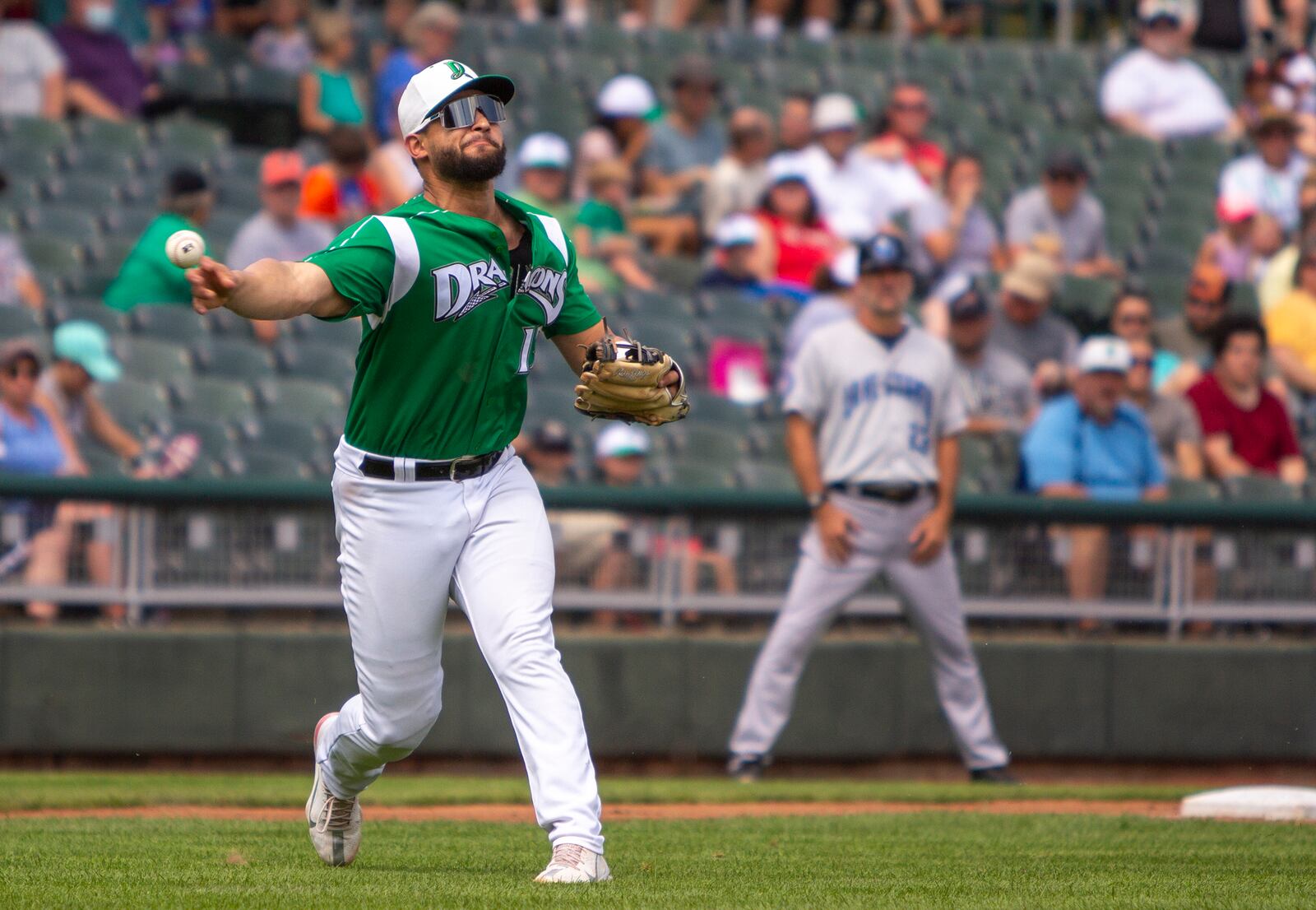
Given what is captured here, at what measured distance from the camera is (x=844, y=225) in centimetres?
1223

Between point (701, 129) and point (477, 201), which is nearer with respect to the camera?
point (477, 201)

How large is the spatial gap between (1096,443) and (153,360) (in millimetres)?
4718

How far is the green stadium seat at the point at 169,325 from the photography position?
10039 mm

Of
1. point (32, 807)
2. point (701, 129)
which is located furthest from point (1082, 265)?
point (32, 807)

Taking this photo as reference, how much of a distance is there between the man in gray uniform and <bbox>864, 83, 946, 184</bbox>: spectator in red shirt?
17.9 feet

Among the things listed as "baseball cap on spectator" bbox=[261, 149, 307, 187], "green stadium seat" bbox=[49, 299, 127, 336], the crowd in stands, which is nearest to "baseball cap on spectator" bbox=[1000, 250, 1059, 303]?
the crowd in stands

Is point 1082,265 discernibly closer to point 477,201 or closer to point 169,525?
point 169,525

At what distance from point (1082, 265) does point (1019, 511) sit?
4176 millimetres

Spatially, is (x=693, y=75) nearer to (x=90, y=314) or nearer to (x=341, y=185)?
(x=341, y=185)

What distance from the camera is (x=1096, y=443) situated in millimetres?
9273

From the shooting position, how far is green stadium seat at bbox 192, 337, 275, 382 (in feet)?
32.7

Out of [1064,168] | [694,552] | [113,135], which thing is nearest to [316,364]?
[694,552]

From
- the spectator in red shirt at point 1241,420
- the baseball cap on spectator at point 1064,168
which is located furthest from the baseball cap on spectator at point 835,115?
the spectator in red shirt at point 1241,420

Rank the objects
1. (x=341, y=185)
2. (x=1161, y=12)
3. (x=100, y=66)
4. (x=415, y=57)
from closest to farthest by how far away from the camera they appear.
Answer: (x=341, y=185)
(x=100, y=66)
(x=415, y=57)
(x=1161, y=12)
